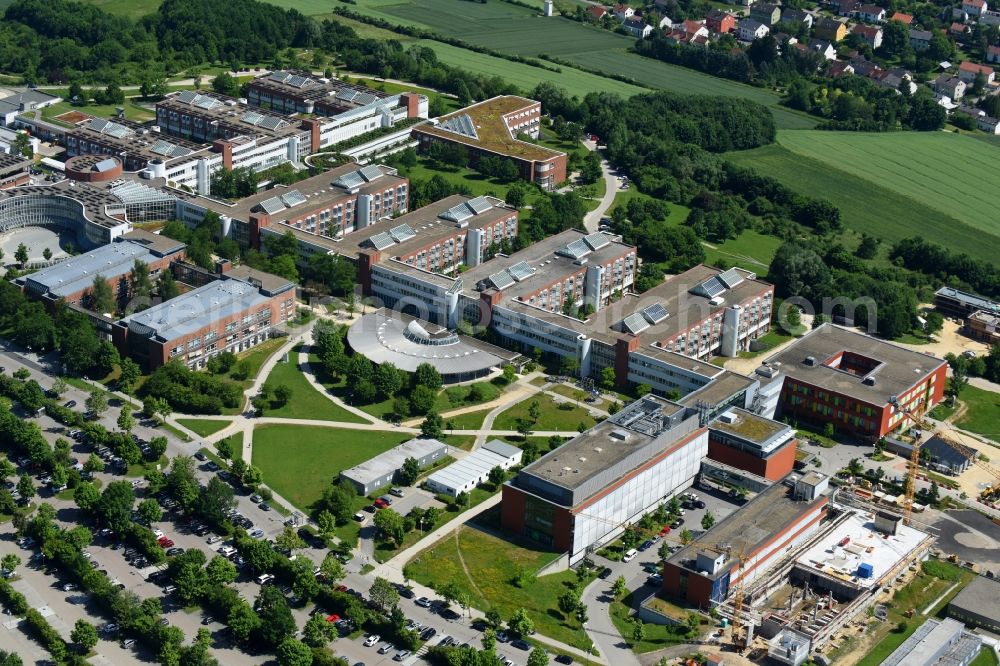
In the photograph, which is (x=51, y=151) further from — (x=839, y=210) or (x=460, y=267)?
(x=839, y=210)

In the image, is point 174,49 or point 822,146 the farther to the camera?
point 174,49

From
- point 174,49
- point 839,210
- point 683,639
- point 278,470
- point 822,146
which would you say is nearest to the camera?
point 683,639

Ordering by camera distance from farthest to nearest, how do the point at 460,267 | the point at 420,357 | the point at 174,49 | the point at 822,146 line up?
the point at 174,49 → the point at 822,146 → the point at 460,267 → the point at 420,357

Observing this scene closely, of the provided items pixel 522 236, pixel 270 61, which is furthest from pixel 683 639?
pixel 270 61

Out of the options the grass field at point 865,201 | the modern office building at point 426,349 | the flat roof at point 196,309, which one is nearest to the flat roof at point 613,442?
the modern office building at point 426,349

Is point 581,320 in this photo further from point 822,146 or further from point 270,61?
point 270,61

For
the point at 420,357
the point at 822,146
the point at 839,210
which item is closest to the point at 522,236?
the point at 420,357
